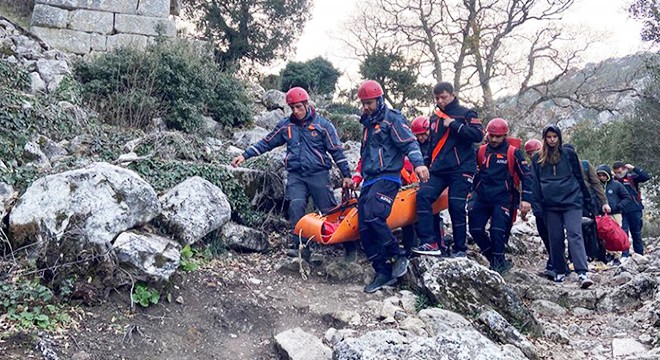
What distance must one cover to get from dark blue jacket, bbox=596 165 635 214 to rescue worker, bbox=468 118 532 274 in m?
2.96

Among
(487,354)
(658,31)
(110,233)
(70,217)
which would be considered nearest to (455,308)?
(487,354)

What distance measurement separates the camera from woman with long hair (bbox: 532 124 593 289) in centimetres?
610

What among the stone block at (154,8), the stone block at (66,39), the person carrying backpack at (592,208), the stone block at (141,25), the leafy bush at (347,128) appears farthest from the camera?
the stone block at (154,8)

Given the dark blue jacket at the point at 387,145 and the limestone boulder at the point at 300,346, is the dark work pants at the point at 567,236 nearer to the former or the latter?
the dark blue jacket at the point at 387,145

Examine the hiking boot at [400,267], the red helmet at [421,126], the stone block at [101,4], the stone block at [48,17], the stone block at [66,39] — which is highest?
the stone block at [101,4]

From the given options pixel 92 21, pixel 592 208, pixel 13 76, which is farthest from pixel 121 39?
pixel 592 208

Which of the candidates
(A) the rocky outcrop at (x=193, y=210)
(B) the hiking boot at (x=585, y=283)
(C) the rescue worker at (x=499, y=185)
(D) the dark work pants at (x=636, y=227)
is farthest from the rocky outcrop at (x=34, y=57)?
(D) the dark work pants at (x=636, y=227)

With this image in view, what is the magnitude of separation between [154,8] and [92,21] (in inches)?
51.1

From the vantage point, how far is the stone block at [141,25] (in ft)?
39.9

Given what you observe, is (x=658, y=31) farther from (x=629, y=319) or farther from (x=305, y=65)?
(x=629, y=319)

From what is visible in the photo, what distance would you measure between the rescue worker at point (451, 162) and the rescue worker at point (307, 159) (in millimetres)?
887

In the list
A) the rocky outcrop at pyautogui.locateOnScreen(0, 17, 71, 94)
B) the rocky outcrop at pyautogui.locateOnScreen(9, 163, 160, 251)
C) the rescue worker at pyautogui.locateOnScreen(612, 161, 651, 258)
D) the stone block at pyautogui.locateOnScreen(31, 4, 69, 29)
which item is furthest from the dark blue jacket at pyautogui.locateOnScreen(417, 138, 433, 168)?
the stone block at pyautogui.locateOnScreen(31, 4, 69, 29)

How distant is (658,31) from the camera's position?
14.4m

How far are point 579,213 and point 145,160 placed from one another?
4.64 meters
